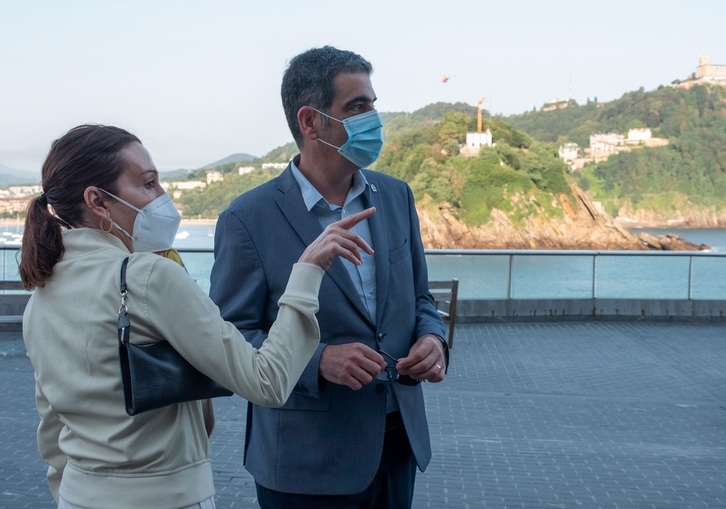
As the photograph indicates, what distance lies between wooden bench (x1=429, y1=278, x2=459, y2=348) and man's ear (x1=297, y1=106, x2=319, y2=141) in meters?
9.36

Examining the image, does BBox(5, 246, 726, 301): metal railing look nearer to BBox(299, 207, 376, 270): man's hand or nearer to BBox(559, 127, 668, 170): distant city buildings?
BBox(299, 207, 376, 270): man's hand

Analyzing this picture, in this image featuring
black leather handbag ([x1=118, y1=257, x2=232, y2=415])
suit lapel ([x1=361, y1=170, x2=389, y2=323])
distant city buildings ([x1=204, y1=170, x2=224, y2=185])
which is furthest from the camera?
distant city buildings ([x1=204, y1=170, x2=224, y2=185])

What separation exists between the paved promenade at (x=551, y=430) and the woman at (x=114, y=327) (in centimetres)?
366

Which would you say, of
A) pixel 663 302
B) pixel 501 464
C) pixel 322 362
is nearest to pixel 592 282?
pixel 663 302

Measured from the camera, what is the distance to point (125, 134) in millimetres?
2244

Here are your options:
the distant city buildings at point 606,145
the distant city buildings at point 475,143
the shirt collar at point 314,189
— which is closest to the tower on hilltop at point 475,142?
the distant city buildings at point 475,143

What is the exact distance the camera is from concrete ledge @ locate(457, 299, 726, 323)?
14.4 meters

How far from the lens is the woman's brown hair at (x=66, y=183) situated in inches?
84.0

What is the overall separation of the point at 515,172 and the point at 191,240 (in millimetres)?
102830

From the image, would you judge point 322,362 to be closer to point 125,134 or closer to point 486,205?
point 125,134

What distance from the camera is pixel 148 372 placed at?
197 cm

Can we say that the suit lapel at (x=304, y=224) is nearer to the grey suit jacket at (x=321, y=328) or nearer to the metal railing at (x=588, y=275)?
the grey suit jacket at (x=321, y=328)

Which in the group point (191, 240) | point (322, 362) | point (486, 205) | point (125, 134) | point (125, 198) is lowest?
point (486, 205)

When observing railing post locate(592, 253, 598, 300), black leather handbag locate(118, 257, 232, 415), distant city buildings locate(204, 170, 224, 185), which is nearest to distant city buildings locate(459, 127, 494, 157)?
distant city buildings locate(204, 170, 224, 185)
